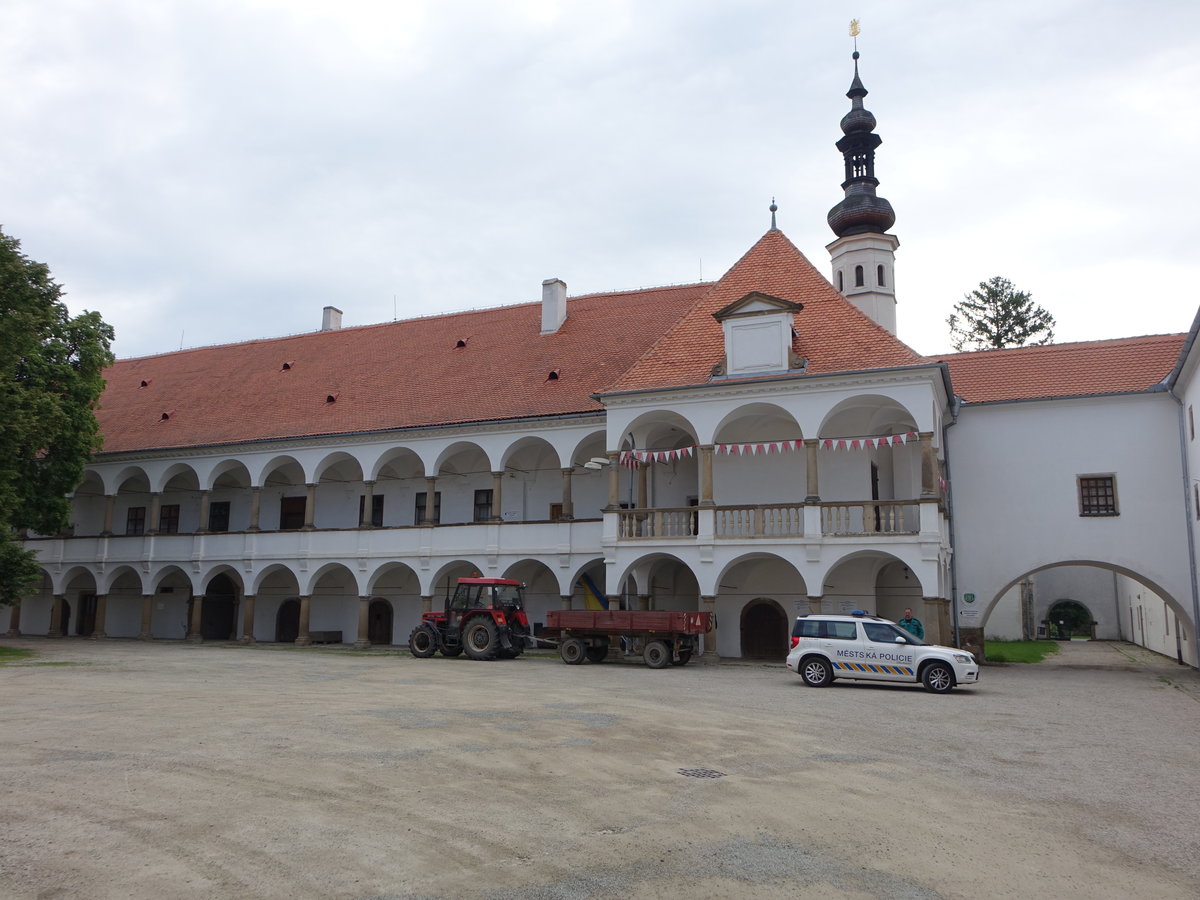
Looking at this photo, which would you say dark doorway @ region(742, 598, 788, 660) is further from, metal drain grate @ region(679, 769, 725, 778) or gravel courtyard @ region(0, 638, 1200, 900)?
metal drain grate @ region(679, 769, 725, 778)

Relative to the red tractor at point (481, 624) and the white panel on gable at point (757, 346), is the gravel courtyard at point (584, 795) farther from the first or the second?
the white panel on gable at point (757, 346)

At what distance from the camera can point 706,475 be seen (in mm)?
24703

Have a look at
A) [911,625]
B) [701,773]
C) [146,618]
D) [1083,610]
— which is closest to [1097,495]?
[911,625]

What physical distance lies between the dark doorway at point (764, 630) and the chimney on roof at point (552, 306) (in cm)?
1180

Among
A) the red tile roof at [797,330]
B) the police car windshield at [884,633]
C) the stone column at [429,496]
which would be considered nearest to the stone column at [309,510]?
the stone column at [429,496]

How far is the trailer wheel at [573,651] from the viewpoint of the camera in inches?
916

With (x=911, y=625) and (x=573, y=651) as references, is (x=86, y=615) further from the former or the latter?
(x=911, y=625)

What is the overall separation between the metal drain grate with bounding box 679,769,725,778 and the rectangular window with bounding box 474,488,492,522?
2189 centimetres

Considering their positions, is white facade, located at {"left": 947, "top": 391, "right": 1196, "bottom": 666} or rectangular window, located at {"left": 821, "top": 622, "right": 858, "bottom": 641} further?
white facade, located at {"left": 947, "top": 391, "right": 1196, "bottom": 666}

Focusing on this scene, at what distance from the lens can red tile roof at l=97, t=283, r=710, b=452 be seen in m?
30.2

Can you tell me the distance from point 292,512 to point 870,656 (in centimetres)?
2304

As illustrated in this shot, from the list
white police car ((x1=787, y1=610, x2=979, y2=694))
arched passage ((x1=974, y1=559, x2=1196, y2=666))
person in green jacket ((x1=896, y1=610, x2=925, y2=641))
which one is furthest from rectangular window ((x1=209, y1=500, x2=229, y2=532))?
arched passage ((x1=974, y1=559, x2=1196, y2=666))

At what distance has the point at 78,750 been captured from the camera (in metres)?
10.1

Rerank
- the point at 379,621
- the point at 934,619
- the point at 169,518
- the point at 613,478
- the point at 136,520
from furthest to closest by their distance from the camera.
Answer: the point at 136,520 < the point at 169,518 < the point at 379,621 < the point at 613,478 < the point at 934,619
